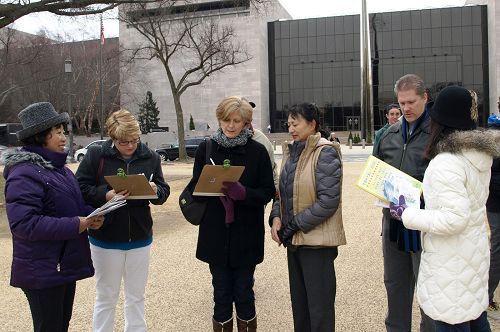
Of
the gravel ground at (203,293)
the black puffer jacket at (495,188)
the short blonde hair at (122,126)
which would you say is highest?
the short blonde hair at (122,126)

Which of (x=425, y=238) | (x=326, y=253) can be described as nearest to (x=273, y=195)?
(x=326, y=253)

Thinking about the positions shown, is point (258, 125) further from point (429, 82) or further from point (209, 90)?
point (429, 82)

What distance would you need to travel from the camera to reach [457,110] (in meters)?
2.88

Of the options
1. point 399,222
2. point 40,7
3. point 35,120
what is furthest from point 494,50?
point 35,120

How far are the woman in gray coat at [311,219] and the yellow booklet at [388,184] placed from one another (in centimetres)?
30

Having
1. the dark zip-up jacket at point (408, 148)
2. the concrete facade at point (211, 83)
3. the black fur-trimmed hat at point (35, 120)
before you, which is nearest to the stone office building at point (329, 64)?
the concrete facade at point (211, 83)

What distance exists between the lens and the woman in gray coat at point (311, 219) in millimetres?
3457

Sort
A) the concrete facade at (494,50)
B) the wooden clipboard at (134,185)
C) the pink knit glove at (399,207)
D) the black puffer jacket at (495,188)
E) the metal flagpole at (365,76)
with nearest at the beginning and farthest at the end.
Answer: the pink knit glove at (399,207), the wooden clipboard at (134,185), the black puffer jacket at (495,188), the metal flagpole at (365,76), the concrete facade at (494,50)

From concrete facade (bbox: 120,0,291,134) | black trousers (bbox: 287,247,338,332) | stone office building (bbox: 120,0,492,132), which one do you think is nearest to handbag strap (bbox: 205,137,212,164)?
black trousers (bbox: 287,247,338,332)

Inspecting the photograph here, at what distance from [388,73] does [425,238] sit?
2344 inches

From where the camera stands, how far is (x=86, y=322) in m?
4.43

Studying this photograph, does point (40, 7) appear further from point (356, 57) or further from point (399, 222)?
point (356, 57)

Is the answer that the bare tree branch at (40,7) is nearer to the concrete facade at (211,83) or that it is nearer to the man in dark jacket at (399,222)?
the man in dark jacket at (399,222)

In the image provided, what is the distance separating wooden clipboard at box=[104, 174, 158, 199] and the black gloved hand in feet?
3.31
